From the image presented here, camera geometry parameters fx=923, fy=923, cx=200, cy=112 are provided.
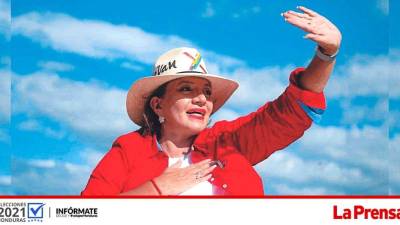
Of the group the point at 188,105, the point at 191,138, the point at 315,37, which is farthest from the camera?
the point at 191,138

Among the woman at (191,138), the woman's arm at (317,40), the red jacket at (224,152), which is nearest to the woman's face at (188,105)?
the woman at (191,138)

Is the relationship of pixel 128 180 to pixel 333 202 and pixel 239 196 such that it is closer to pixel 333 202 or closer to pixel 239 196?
pixel 239 196

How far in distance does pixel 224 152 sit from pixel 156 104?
554 mm

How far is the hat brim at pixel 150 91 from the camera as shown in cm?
606

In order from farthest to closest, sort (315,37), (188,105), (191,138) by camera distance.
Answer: (191,138) < (188,105) < (315,37)

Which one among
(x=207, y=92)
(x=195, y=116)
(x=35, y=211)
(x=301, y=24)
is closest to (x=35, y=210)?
(x=35, y=211)

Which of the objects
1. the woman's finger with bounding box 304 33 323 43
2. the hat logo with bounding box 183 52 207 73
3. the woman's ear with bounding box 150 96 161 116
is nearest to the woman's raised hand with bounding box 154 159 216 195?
the woman's ear with bounding box 150 96 161 116

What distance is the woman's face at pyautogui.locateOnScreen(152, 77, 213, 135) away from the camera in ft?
19.7

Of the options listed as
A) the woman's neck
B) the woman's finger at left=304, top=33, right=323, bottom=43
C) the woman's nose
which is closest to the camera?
the woman's finger at left=304, top=33, right=323, bottom=43

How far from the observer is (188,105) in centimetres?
599

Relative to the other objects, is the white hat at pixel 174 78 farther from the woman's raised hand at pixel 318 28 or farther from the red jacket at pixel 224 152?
the woman's raised hand at pixel 318 28

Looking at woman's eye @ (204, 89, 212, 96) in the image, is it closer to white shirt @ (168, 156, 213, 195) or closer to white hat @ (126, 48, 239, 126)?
white hat @ (126, 48, 239, 126)

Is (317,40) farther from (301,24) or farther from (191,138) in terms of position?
(191,138)

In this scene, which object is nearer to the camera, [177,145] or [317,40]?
[317,40]
